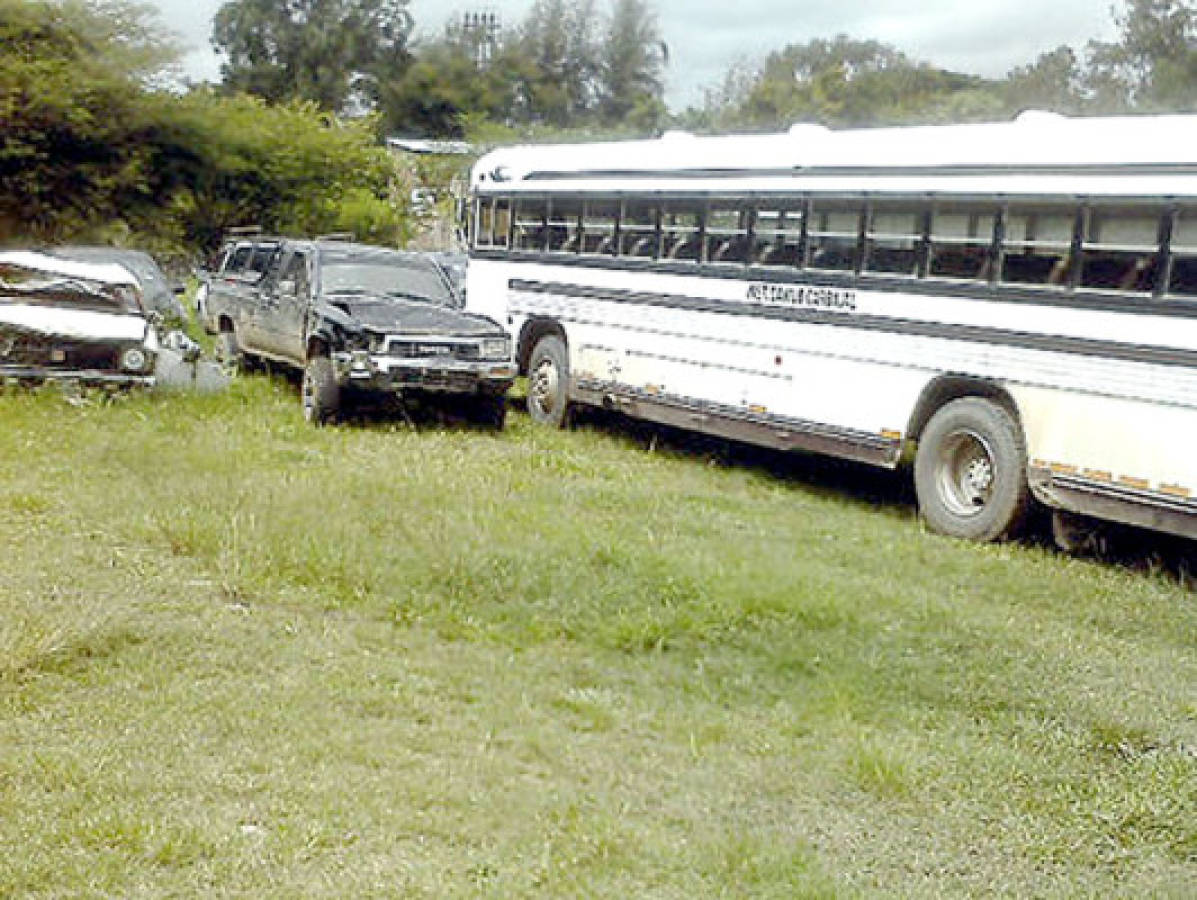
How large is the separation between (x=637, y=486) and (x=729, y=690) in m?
5.24

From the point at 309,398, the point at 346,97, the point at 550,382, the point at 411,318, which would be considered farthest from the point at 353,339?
the point at 346,97

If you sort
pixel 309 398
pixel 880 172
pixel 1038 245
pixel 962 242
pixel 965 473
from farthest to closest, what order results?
pixel 309 398 → pixel 880 172 → pixel 965 473 → pixel 962 242 → pixel 1038 245

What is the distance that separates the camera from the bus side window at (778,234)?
40.7ft

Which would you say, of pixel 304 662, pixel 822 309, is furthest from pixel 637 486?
pixel 304 662

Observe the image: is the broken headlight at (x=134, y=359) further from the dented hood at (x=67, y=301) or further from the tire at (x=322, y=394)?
the tire at (x=322, y=394)

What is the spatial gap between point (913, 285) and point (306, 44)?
161 ft

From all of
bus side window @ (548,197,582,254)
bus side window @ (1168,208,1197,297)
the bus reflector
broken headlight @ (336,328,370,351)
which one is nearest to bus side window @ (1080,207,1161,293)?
bus side window @ (1168,208,1197,297)

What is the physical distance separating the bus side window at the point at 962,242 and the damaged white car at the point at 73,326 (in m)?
7.73

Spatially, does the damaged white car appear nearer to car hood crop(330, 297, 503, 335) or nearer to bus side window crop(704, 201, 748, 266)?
car hood crop(330, 297, 503, 335)

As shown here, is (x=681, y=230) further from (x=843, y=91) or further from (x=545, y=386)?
(x=843, y=91)

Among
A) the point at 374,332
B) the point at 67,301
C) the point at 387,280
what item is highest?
the point at 387,280

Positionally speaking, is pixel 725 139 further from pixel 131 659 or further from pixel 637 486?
pixel 131 659

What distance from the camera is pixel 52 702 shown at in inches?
230

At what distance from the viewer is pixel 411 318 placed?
1464 cm
